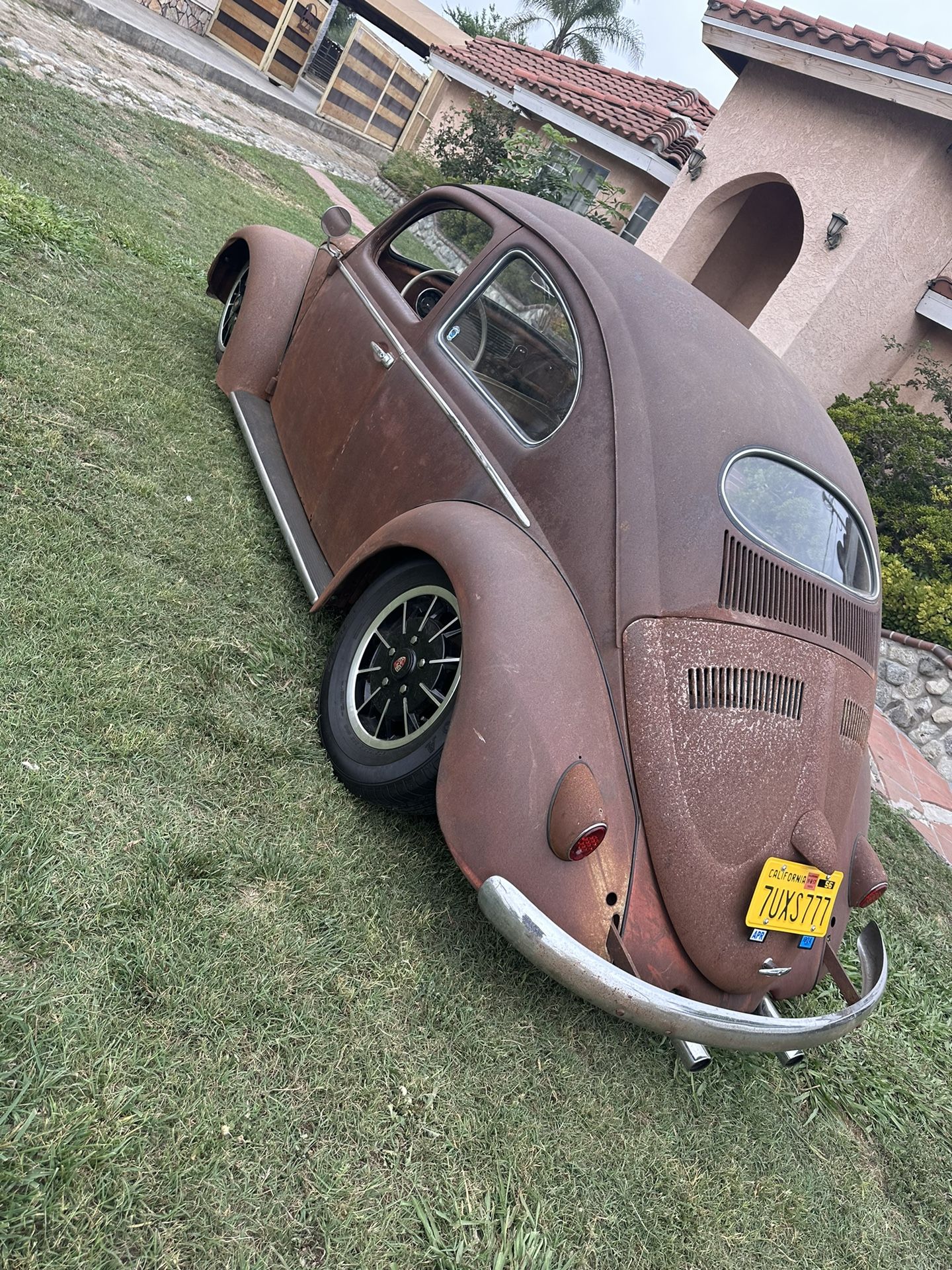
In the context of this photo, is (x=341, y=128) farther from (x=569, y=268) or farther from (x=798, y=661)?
(x=798, y=661)

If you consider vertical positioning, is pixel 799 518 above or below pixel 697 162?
below

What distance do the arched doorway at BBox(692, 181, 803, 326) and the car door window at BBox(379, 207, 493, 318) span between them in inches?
345


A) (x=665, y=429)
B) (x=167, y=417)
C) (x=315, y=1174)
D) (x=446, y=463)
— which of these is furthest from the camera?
(x=167, y=417)

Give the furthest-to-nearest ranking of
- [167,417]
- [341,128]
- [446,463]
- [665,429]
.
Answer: [341,128] → [167,417] → [446,463] → [665,429]

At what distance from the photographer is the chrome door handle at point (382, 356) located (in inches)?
133

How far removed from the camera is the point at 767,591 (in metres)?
2.61

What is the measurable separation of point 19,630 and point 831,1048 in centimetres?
302

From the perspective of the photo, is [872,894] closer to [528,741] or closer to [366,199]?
[528,741]

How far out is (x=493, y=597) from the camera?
2.43 meters

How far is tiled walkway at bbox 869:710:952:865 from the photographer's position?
5066 millimetres

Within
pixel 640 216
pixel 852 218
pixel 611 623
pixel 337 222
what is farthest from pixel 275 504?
pixel 640 216

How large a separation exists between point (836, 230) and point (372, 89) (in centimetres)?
1910

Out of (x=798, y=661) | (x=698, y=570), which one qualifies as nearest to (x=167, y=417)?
(x=698, y=570)

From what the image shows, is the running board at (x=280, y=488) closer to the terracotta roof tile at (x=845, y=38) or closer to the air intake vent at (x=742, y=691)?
the air intake vent at (x=742, y=691)
